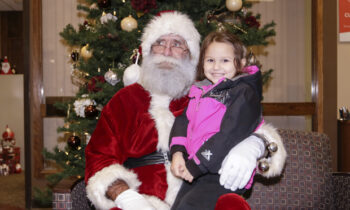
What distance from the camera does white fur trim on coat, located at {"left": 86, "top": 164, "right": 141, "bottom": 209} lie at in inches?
61.9

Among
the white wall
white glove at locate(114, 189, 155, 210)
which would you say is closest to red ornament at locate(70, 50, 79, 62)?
the white wall

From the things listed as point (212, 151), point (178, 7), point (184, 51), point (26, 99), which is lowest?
point (212, 151)

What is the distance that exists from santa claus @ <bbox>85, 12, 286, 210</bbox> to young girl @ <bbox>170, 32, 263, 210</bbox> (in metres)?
0.07

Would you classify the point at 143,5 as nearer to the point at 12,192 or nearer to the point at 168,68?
the point at 168,68

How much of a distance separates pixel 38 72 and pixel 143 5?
236 centimetres

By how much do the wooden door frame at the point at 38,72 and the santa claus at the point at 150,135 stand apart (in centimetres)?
260

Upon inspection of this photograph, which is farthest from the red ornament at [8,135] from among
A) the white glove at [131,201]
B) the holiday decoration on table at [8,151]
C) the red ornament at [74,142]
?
the white glove at [131,201]

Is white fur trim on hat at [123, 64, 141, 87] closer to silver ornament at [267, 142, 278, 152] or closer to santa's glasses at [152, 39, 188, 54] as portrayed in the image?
santa's glasses at [152, 39, 188, 54]

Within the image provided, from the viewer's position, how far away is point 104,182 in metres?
1.57

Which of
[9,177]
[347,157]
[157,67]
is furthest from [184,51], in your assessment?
[9,177]

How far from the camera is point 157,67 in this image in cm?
188

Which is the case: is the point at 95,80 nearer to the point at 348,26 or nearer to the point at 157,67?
the point at 157,67

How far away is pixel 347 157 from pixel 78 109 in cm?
347

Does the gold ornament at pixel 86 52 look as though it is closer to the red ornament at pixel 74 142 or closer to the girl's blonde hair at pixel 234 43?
the red ornament at pixel 74 142
